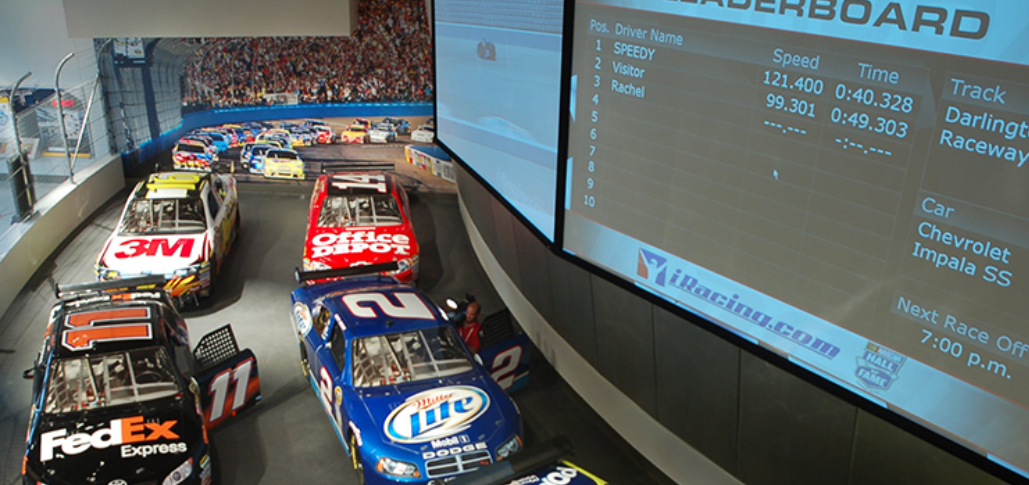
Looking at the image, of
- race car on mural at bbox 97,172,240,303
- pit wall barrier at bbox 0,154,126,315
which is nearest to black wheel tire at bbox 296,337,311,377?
race car on mural at bbox 97,172,240,303

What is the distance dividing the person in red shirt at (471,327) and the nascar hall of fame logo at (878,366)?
494cm

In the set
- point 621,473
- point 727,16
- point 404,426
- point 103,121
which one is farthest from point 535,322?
point 103,121

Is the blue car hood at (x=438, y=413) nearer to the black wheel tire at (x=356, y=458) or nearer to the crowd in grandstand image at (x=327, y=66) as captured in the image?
the black wheel tire at (x=356, y=458)

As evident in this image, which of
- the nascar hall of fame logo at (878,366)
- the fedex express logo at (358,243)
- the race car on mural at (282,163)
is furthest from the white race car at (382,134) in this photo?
the nascar hall of fame logo at (878,366)

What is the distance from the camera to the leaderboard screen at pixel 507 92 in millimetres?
5352

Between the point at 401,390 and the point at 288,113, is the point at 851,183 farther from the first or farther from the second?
the point at 288,113

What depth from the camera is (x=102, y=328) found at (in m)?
7.00

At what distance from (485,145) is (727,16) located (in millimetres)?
3422

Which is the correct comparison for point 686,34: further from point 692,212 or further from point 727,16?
point 692,212

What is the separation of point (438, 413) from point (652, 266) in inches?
106

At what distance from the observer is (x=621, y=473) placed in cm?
701

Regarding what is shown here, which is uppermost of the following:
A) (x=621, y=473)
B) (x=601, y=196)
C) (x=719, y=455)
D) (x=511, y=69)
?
(x=511, y=69)

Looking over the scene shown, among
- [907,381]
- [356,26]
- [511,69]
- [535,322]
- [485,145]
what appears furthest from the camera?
[356,26]

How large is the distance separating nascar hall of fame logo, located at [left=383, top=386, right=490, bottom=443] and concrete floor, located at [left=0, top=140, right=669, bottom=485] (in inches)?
40.7
